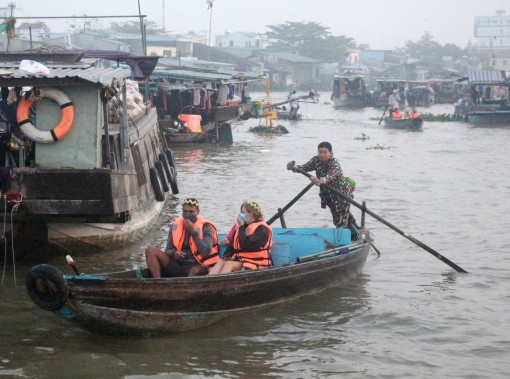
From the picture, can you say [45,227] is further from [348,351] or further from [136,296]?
[348,351]

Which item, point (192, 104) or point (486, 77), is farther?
point (486, 77)

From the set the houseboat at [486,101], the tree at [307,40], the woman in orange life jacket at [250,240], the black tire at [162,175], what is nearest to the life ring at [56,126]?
the woman in orange life jacket at [250,240]

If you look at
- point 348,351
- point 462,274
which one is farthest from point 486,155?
point 348,351

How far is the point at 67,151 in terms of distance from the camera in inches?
380

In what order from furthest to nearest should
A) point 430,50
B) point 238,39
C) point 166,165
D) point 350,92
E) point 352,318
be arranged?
point 430,50
point 238,39
point 350,92
point 166,165
point 352,318

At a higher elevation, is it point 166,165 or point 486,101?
point 486,101

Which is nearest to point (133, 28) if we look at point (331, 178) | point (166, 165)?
point (166, 165)

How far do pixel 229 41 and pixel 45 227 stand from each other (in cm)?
9033

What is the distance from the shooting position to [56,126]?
952cm

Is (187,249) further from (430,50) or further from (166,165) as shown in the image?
(430,50)

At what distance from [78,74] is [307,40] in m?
84.5

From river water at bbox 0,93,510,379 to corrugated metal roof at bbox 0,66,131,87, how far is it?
2258 millimetres

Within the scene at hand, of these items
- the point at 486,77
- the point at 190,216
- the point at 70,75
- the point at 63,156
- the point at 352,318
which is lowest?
the point at 352,318

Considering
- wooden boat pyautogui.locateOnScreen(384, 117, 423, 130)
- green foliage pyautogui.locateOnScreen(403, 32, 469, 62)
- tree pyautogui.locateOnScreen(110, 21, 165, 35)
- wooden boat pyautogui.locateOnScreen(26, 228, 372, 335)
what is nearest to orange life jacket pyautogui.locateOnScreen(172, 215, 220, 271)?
wooden boat pyautogui.locateOnScreen(26, 228, 372, 335)
